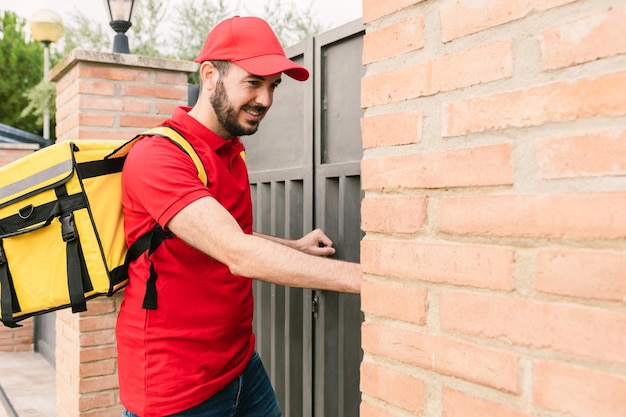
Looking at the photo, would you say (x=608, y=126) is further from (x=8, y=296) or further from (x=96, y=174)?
(x=8, y=296)

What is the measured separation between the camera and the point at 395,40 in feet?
4.39

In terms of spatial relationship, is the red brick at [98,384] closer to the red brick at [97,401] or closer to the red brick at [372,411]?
the red brick at [97,401]

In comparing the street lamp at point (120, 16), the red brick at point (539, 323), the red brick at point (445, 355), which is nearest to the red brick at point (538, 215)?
the red brick at point (539, 323)

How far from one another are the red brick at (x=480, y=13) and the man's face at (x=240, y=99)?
1.03 m

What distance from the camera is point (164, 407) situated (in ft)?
6.73

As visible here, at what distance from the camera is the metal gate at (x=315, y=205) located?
2.53 meters

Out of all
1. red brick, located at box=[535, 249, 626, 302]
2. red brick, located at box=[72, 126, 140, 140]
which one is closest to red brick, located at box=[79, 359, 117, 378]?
red brick, located at box=[72, 126, 140, 140]

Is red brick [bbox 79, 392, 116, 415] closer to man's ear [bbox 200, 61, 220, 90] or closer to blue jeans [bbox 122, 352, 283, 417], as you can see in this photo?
blue jeans [bbox 122, 352, 283, 417]

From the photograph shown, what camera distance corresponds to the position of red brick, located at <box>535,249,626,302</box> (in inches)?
37.8

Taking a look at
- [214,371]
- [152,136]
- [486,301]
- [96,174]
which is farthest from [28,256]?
[486,301]

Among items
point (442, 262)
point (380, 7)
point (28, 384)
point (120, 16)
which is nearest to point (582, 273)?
point (442, 262)

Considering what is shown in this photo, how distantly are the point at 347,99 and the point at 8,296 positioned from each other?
1.48 m

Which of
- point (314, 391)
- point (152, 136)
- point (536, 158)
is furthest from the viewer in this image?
point (314, 391)

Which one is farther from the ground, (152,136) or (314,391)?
(152,136)
